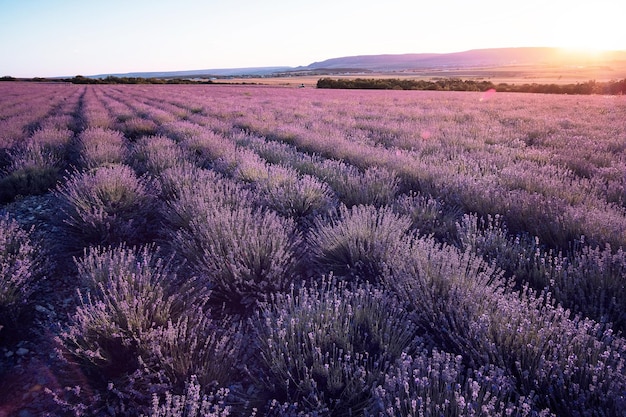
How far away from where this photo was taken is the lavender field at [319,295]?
1855 millimetres

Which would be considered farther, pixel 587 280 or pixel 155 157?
pixel 155 157

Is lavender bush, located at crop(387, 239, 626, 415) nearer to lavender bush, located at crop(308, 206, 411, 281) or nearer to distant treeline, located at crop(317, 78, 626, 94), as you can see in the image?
lavender bush, located at crop(308, 206, 411, 281)

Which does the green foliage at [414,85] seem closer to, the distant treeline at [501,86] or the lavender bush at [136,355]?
the distant treeline at [501,86]

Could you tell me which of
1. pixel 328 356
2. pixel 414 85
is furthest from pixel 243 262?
pixel 414 85

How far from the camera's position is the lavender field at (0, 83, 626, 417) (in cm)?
186

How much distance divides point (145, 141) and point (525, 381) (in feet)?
26.7

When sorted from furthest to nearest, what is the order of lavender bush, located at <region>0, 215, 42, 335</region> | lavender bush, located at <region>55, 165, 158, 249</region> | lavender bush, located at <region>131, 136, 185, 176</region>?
lavender bush, located at <region>131, 136, 185, 176</region> < lavender bush, located at <region>55, 165, 158, 249</region> < lavender bush, located at <region>0, 215, 42, 335</region>

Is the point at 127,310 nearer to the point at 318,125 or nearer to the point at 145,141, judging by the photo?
the point at 145,141

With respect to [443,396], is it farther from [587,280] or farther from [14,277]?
[14,277]

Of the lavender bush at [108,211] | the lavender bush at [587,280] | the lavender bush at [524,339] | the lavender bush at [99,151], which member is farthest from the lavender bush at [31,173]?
the lavender bush at [587,280]

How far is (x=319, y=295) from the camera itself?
2943 millimetres

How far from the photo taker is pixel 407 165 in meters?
5.73

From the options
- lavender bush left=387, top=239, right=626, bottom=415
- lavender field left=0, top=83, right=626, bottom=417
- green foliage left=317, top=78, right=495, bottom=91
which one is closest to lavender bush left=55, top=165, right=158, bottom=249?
lavender field left=0, top=83, right=626, bottom=417

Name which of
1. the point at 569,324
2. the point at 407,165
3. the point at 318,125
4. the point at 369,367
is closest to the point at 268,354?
the point at 369,367
